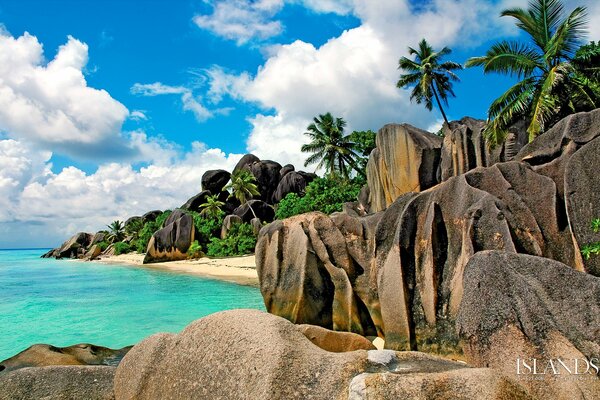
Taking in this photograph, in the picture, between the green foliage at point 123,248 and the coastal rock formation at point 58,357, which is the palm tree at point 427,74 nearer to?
the coastal rock formation at point 58,357

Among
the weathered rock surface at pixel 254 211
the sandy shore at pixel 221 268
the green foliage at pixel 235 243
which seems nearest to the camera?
the sandy shore at pixel 221 268

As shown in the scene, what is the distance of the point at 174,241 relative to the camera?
3741cm

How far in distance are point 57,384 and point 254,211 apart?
3650 cm

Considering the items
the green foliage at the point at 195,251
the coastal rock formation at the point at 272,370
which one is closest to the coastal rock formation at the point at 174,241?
the green foliage at the point at 195,251

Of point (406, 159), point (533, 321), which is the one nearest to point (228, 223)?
point (406, 159)

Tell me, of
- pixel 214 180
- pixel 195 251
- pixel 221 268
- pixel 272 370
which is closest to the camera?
pixel 272 370

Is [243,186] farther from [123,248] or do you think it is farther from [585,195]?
[585,195]

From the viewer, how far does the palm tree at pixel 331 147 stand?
3117 cm

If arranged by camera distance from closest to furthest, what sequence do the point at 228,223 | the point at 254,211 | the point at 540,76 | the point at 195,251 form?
the point at 540,76
the point at 195,251
the point at 228,223
the point at 254,211

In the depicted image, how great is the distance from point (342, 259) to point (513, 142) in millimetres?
9734

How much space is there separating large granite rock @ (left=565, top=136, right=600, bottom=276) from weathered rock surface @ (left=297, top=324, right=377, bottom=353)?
351 centimetres

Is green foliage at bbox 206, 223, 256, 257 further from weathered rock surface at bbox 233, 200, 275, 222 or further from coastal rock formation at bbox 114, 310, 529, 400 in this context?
coastal rock formation at bbox 114, 310, 529, 400

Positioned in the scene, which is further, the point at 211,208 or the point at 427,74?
the point at 211,208

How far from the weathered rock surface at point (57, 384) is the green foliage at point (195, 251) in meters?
32.4
